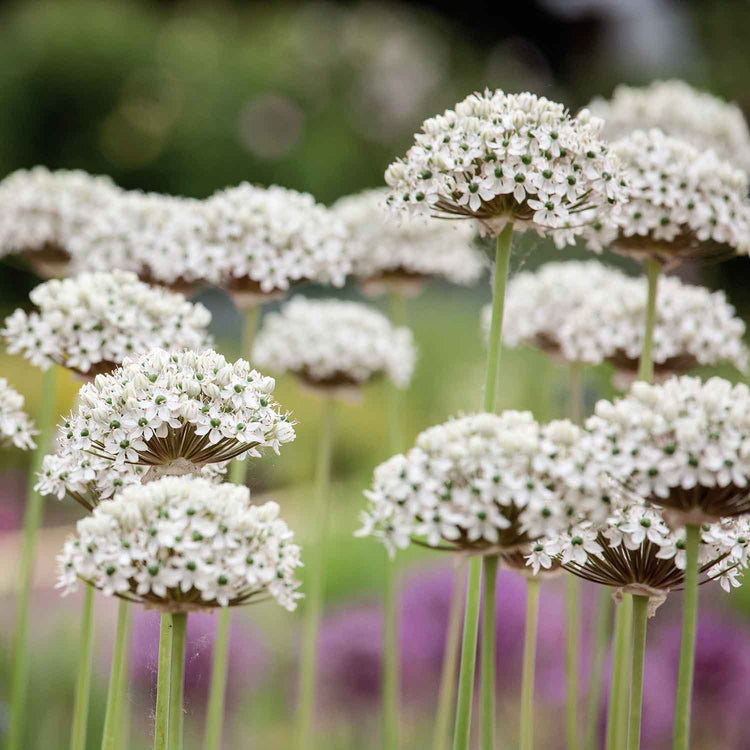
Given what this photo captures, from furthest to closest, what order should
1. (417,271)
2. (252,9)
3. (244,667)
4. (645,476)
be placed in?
(252,9), (244,667), (417,271), (645,476)

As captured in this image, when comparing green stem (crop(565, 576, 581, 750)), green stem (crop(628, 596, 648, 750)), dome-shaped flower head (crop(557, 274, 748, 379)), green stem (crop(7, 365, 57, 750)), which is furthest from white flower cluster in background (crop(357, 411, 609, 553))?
green stem (crop(7, 365, 57, 750))

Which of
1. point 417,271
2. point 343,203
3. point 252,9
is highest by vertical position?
point 252,9

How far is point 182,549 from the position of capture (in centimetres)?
168

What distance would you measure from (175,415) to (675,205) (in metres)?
1.39

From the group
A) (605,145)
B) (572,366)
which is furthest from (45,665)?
(605,145)

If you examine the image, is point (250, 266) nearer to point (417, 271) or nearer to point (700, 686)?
point (417, 271)

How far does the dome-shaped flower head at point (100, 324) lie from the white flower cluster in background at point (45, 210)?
83 centimetres

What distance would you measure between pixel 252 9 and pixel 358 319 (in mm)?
12729

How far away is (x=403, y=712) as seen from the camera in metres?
4.43

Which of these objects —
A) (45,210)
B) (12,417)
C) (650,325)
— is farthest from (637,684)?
(45,210)

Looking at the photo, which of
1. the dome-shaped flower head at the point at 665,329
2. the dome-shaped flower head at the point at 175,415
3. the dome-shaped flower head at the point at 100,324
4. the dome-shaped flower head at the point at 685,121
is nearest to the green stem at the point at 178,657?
the dome-shaped flower head at the point at 175,415

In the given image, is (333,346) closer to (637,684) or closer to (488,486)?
(637,684)

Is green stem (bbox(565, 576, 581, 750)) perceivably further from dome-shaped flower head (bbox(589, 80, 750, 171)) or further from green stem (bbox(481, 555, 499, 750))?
dome-shaped flower head (bbox(589, 80, 750, 171))

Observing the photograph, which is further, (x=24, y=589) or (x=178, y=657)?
(x=24, y=589)
